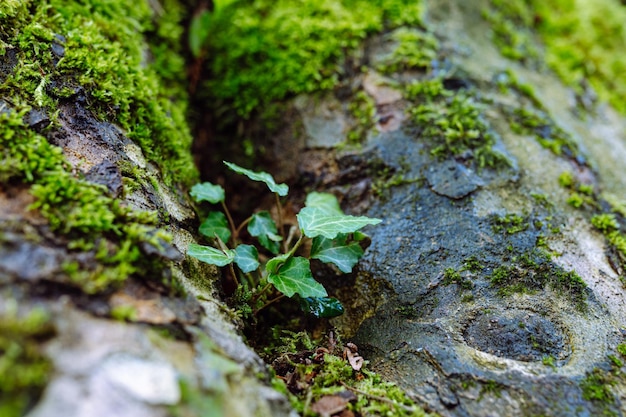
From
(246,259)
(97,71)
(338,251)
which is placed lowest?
(338,251)

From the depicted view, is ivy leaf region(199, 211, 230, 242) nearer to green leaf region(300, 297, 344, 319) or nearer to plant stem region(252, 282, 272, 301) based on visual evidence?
plant stem region(252, 282, 272, 301)

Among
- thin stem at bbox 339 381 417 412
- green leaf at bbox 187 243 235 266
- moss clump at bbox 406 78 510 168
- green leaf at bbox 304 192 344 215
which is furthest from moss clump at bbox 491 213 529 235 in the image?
green leaf at bbox 187 243 235 266

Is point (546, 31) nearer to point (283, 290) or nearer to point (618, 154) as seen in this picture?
point (618, 154)

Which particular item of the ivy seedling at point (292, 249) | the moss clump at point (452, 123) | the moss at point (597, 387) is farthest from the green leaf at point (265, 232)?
the moss at point (597, 387)

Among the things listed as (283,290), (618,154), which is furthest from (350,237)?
(618,154)

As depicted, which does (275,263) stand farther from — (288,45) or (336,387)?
(288,45)

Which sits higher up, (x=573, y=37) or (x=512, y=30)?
(x=512, y=30)

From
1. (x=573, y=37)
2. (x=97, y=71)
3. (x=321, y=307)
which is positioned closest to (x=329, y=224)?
(x=321, y=307)
